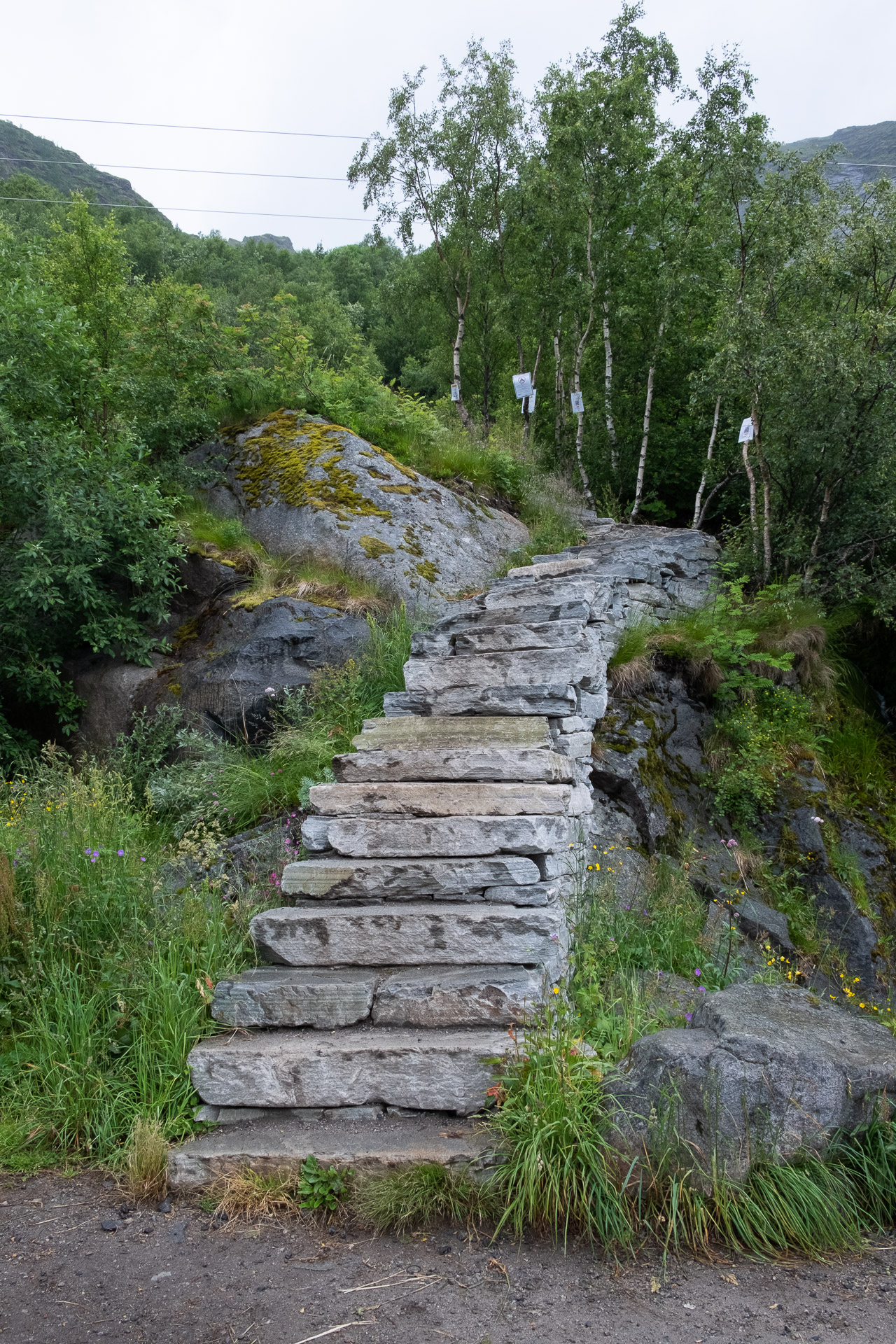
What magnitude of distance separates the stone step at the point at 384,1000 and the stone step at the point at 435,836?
64 cm

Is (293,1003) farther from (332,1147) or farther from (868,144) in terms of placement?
(868,144)

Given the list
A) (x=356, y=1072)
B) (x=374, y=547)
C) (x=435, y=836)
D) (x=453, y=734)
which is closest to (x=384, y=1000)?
(x=356, y=1072)

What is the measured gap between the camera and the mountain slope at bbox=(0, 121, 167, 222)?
65938mm

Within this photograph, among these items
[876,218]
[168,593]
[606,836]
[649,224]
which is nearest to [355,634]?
[168,593]

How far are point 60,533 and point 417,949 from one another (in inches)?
200

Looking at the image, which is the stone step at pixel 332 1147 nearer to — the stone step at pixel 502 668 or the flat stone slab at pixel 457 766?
the flat stone slab at pixel 457 766

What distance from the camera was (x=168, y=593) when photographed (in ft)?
23.8

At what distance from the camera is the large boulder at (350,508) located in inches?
297

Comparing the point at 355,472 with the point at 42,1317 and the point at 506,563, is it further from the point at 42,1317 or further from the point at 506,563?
the point at 42,1317

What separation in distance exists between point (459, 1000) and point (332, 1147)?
71 centimetres

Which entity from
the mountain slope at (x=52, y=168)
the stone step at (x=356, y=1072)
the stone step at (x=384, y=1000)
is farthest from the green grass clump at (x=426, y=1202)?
the mountain slope at (x=52, y=168)

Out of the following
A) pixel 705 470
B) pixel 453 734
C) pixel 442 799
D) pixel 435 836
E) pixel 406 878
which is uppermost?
pixel 705 470

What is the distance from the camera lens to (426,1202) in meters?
2.70

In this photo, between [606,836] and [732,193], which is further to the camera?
[732,193]
